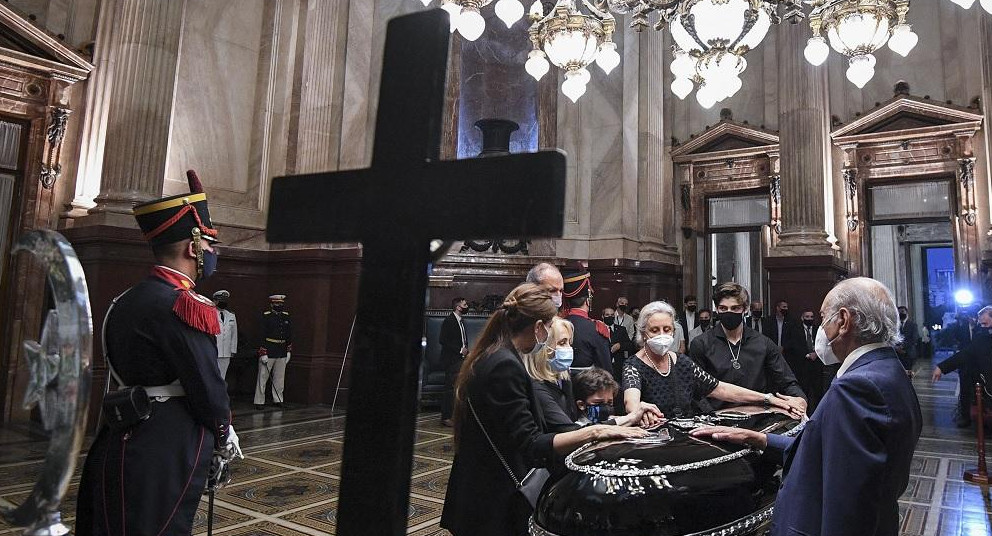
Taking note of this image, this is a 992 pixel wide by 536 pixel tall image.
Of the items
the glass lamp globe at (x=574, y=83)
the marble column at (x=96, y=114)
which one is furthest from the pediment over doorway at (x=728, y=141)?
the marble column at (x=96, y=114)

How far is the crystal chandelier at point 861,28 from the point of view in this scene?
4.81 metres

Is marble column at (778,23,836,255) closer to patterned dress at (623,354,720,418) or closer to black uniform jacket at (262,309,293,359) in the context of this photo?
patterned dress at (623,354,720,418)

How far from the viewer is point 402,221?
1187mm

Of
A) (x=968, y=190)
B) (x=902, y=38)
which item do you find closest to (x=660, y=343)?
(x=902, y=38)

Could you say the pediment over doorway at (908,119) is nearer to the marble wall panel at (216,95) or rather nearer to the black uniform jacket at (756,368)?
the black uniform jacket at (756,368)

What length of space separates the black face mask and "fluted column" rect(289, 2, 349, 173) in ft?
23.3

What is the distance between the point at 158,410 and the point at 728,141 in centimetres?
1299

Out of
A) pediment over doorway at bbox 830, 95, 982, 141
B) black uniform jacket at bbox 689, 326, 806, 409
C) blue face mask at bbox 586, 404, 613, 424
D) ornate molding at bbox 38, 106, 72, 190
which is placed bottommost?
blue face mask at bbox 586, 404, 613, 424

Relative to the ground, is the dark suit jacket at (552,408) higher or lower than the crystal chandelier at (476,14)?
lower

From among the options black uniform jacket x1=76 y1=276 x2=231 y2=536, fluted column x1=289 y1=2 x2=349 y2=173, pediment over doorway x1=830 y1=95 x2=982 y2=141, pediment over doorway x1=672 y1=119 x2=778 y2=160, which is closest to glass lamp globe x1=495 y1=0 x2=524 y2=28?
black uniform jacket x1=76 y1=276 x2=231 y2=536

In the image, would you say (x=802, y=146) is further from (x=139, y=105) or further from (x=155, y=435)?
(x=155, y=435)

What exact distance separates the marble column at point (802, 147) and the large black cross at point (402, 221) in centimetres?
1047

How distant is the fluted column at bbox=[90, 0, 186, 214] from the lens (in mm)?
7473

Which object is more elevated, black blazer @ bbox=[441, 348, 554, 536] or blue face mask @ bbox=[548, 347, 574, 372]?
blue face mask @ bbox=[548, 347, 574, 372]
